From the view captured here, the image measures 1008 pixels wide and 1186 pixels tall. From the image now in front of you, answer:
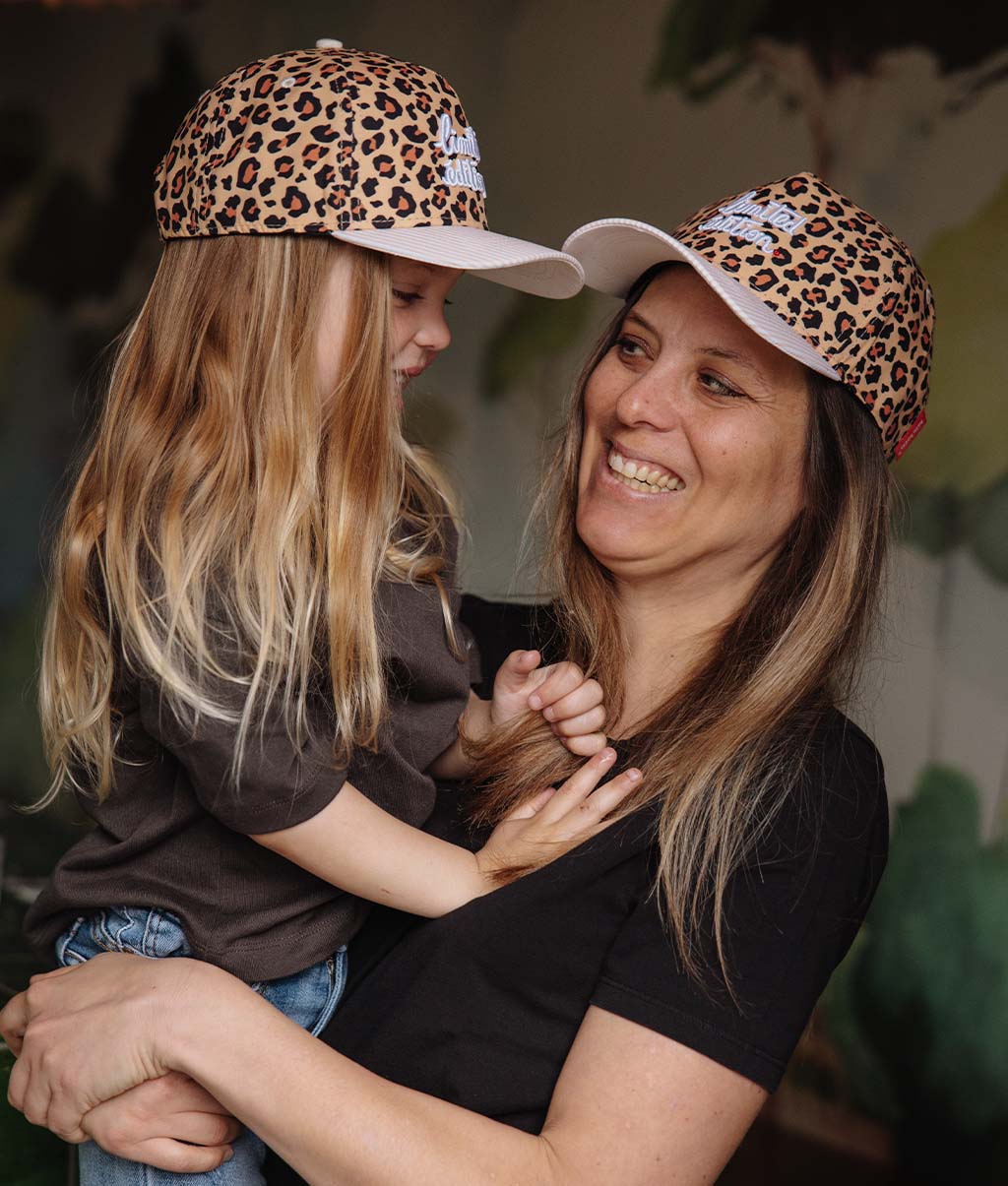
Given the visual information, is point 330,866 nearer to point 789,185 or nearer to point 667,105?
point 789,185

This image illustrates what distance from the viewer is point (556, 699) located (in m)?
1.94

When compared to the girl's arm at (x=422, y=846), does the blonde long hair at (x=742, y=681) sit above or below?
above

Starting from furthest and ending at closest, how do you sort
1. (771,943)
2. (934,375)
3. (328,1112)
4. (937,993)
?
1. (937,993)
2. (934,375)
3. (771,943)
4. (328,1112)

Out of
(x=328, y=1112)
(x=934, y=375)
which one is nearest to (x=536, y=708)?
(x=328, y=1112)

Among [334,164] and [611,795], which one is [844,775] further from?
[334,164]

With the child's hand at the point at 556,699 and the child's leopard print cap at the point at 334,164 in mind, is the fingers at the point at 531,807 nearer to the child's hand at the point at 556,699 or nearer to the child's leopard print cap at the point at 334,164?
the child's hand at the point at 556,699

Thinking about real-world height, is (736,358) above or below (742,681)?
above

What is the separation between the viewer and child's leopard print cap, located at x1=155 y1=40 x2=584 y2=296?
1740mm

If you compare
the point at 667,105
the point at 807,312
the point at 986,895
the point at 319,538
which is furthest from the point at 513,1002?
the point at 667,105

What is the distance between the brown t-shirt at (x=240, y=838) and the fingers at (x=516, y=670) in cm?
15

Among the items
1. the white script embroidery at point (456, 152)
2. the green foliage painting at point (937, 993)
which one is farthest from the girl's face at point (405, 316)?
the green foliage painting at point (937, 993)

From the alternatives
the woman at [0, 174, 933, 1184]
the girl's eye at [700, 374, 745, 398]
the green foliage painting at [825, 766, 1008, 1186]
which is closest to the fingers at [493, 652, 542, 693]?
the woman at [0, 174, 933, 1184]

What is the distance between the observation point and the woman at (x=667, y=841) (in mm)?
1562

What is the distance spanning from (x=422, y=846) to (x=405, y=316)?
2.32 ft
